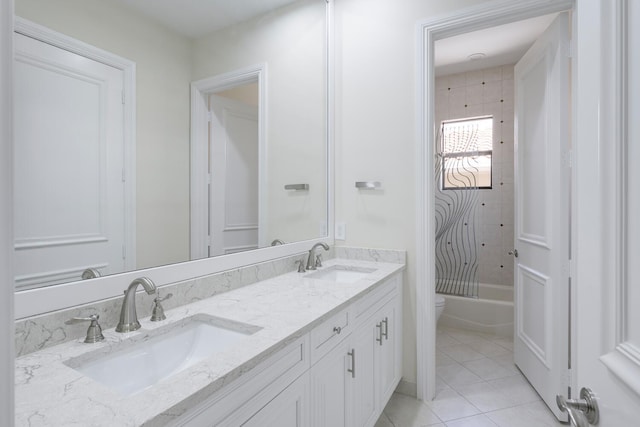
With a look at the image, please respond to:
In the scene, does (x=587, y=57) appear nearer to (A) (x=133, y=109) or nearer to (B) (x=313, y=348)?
(B) (x=313, y=348)

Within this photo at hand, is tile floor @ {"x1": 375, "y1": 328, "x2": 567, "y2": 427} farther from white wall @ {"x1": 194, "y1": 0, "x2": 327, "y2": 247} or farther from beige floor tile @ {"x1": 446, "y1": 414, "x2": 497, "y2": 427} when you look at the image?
white wall @ {"x1": 194, "y1": 0, "x2": 327, "y2": 247}

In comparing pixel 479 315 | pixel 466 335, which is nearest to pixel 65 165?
pixel 466 335

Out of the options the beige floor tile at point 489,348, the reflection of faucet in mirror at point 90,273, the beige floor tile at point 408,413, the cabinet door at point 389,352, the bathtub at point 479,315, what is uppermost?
the reflection of faucet in mirror at point 90,273

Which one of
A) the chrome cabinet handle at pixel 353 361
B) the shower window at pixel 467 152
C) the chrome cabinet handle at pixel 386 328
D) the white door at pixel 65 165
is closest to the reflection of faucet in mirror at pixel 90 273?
the white door at pixel 65 165

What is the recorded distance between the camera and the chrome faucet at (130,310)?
100 cm

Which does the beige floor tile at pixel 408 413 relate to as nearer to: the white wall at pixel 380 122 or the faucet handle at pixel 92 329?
the white wall at pixel 380 122

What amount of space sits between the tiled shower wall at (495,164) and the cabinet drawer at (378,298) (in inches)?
93.4

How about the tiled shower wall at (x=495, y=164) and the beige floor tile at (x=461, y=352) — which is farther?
the tiled shower wall at (x=495, y=164)

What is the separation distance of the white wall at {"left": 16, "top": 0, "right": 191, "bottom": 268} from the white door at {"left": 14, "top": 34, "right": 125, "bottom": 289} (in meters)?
0.08

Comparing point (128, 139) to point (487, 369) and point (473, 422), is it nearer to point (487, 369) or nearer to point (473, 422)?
point (473, 422)

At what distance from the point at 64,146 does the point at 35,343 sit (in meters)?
0.53

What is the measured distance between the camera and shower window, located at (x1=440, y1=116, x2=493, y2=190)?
3.97 metres

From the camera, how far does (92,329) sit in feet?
3.07

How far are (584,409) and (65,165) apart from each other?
1.34 metres
